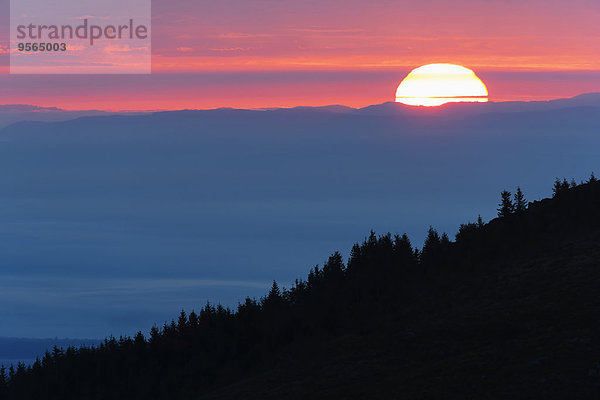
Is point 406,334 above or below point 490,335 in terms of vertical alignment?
above

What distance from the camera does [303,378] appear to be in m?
55.7

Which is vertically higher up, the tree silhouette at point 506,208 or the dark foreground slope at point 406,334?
the tree silhouette at point 506,208

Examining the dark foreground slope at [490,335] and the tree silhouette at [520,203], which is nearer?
the dark foreground slope at [490,335]

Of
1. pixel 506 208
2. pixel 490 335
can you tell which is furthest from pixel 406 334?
pixel 506 208

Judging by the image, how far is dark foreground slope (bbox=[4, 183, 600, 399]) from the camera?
48.4 meters

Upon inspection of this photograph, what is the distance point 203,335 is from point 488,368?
130 feet

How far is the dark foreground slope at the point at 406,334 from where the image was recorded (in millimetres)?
48438

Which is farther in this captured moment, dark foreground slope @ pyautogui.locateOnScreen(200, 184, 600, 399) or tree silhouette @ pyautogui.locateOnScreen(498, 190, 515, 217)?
tree silhouette @ pyautogui.locateOnScreen(498, 190, 515, 217)

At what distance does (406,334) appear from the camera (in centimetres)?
5856

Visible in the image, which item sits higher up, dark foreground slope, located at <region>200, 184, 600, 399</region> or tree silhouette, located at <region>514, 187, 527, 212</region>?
tree silhouette, located at <region>514, 187, 527, 212</region>

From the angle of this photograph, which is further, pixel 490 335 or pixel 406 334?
pixel 406 334

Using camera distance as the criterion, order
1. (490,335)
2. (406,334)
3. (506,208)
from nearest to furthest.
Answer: (490,335) → (406,334) → (506,208)

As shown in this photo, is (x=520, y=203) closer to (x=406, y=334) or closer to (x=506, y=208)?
(x=506, y=208)

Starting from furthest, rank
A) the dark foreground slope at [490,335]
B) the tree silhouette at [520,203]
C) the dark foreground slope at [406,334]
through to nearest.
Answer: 1. the tree silhouette at [520,203]
2. the dark foreground slope at [406,334]
3. the dark foreground slope at [490,335]
